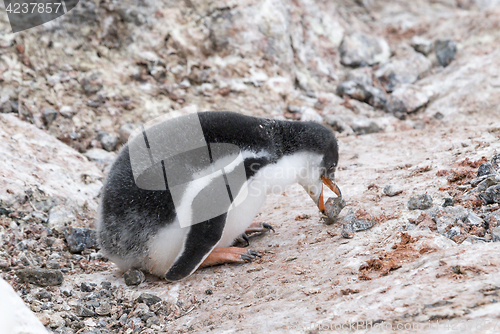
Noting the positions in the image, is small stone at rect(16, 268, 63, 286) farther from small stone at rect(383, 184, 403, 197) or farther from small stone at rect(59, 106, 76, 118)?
small stone at rect(59, 106, 76, 118)

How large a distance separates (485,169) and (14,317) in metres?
3.25

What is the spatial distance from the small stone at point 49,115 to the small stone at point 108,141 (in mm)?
596

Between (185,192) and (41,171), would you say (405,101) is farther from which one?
(41,171)

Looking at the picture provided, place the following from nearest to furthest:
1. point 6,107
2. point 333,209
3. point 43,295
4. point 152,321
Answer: point 152,321 → point 43,295 → point 333,209 → point 6,107

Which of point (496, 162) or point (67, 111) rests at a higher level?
point (67, 111)

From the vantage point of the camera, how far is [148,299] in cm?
312

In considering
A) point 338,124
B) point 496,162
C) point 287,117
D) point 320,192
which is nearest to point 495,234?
point 496,162

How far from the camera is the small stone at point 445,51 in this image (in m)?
7.73

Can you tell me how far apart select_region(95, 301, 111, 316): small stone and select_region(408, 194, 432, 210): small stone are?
2.28 m

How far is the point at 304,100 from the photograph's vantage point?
723 centimetres

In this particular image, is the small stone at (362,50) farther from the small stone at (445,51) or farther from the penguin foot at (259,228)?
the penguin foot at (259,228)

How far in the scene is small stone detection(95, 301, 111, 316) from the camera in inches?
120

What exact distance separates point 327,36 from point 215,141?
209 inches

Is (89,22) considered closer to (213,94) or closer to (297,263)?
(213,94)
